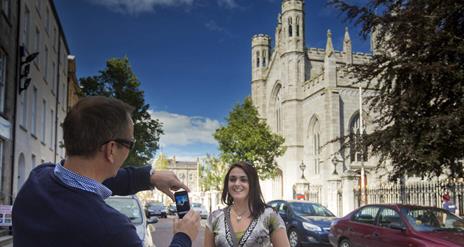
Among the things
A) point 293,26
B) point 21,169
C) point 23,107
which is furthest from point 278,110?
point 21,169

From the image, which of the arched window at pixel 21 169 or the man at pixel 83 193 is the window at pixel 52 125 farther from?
the man at pixel 83 193

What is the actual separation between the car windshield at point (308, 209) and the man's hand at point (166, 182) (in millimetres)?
13918

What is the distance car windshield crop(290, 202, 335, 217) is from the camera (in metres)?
16.5

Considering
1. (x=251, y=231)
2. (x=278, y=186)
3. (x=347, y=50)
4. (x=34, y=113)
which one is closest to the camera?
(x=251, y=231)

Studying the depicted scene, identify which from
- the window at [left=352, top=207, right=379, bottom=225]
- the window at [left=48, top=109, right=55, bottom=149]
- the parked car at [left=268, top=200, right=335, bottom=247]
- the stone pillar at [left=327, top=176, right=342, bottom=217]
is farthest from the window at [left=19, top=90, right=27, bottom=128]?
the stone pillar at [left=327, top=176, right=342, bottom=217]

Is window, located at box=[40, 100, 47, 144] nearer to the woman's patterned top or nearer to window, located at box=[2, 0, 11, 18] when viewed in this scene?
window, located at box=[2, 0, 11, 18]

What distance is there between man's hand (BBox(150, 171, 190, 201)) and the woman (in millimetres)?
1578

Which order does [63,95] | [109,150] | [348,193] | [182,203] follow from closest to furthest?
[109,150] < [182,203] < [348,193] < [63,95]

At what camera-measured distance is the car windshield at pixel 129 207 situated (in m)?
9.84

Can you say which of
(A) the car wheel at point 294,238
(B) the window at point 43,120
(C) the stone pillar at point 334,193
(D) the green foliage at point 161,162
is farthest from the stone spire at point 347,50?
(D) the green foliage at point 161,162

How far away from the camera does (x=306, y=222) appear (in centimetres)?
1534

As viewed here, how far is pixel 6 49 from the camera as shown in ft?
52.6

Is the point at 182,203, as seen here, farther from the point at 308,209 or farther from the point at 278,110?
the point at 278,110

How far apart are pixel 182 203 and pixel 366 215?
10.4m
